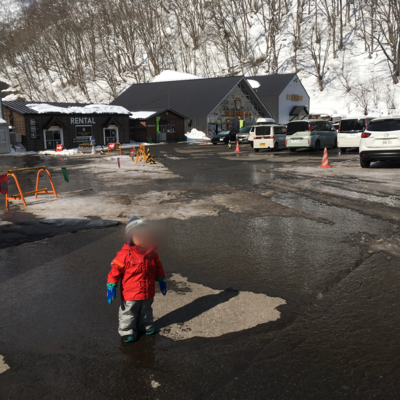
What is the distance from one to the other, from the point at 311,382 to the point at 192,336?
123 cm

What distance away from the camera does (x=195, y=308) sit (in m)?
4.62

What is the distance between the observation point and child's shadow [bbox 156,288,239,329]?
4.36 meters

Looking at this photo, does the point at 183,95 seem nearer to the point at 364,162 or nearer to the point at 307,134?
the point at 307,134

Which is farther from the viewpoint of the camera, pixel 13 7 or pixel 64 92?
pixel 13 7

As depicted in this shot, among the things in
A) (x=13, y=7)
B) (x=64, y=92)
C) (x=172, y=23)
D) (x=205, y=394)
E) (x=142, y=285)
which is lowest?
(x=205, y=394)

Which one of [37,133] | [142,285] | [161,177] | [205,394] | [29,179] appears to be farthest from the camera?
[37,133]

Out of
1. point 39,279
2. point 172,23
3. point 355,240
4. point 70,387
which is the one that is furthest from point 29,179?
point 172,23

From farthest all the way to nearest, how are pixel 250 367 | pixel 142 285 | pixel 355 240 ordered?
pixel 355 240, pixel 142 285, pixel 250 367

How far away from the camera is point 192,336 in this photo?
158 inches

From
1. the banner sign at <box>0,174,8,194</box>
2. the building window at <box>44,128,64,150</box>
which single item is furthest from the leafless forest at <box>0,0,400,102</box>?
the banner sign at <box>0,174,8,194</box>

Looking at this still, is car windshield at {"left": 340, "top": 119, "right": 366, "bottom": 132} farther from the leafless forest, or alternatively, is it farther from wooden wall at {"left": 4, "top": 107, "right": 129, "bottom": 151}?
the leafless forest

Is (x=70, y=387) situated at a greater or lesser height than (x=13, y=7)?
lesser

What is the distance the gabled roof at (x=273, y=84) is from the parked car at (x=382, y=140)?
5326 centimetres

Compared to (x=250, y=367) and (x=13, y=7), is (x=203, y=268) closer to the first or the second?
(x=250, y=367)
